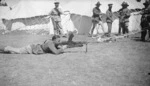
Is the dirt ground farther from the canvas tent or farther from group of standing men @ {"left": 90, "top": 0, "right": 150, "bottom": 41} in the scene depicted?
the canvas tent

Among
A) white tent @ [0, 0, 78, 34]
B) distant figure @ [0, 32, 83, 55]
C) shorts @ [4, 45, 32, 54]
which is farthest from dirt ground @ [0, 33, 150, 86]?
white tent @ [0, 0, 78, 34]

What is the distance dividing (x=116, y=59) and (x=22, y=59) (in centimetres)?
244

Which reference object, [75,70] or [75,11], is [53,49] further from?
[75,11]

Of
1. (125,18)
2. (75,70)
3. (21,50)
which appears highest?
(125,18)

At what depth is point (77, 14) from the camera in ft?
44.4

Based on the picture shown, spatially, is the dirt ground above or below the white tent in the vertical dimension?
below

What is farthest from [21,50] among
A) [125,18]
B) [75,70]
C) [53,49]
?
[125,18]

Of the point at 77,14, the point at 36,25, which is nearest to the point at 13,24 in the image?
the point at 36,25

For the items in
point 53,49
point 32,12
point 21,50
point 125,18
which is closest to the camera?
point 53,49

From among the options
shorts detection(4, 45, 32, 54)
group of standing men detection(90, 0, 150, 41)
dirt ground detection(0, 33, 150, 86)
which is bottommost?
dirt ground detection(0, 33, 150, 86)

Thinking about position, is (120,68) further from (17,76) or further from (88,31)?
(88,31)

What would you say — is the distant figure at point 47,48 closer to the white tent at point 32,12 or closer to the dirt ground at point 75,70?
the dirt ground at point 75,70

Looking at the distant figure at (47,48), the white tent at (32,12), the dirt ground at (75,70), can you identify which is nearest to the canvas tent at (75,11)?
the white tent at (32,12)

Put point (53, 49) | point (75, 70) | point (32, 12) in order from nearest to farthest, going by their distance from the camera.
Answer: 1. point (75, 70)
2. point (53, 49)
3. point (32, 12)
